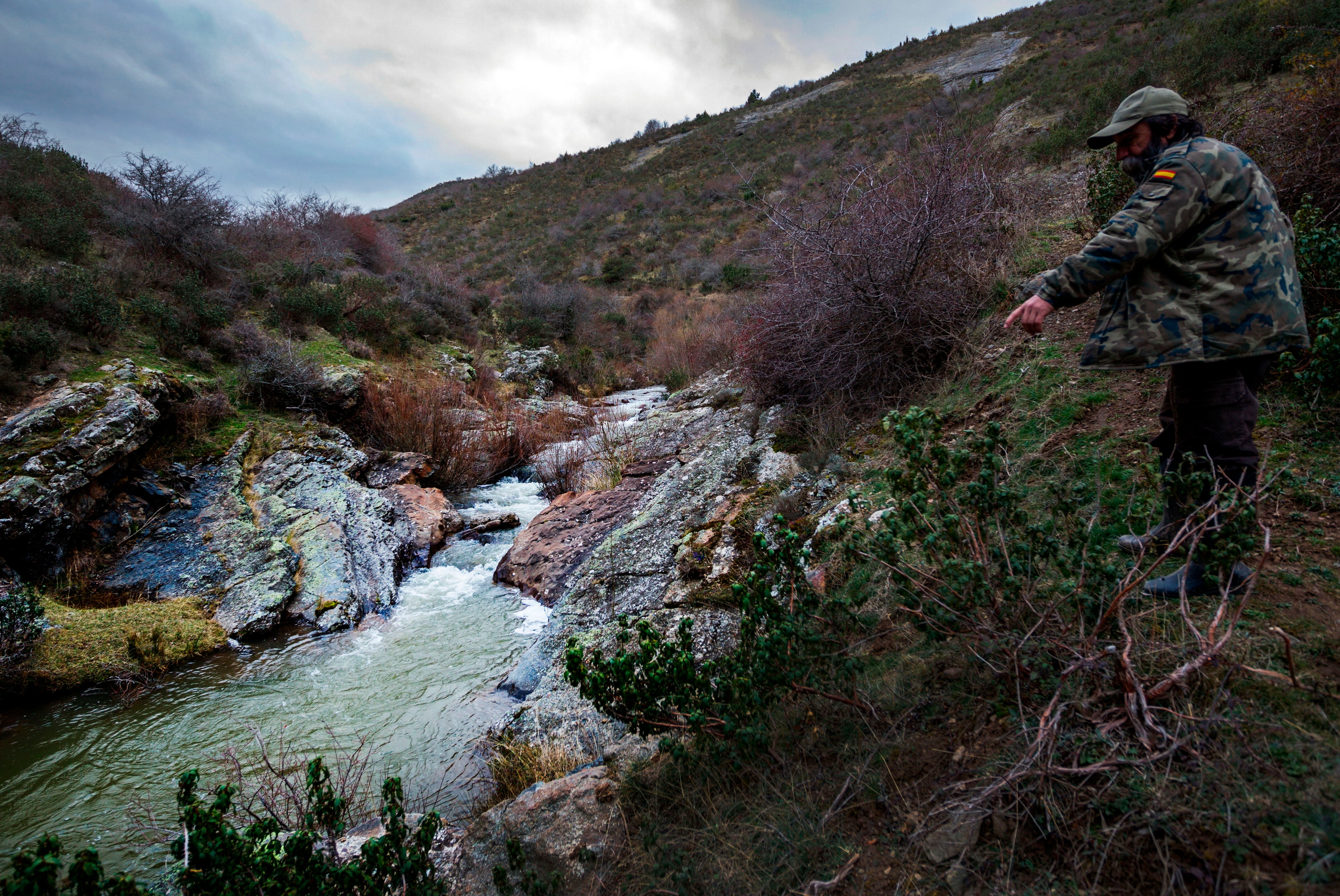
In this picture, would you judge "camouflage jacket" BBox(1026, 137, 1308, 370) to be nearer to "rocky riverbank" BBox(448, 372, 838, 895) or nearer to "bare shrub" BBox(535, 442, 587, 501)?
"rocky riverbank" BBox(448, 372, 838, 895)

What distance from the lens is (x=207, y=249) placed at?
9523 mm

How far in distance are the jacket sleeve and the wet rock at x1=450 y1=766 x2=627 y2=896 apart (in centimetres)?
244

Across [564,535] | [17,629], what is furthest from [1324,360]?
[17,629]

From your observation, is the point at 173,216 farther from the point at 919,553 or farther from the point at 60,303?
the point at 919,553

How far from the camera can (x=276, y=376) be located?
24.4 feet

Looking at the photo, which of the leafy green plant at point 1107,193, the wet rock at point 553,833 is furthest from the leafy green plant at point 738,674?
the leafy green plant at point 1107,193

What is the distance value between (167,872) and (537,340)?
1298cm

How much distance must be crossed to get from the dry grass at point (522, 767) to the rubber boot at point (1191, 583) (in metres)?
2.55

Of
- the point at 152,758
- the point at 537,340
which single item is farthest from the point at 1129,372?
the point at 537,340

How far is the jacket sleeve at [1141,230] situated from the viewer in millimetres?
1849

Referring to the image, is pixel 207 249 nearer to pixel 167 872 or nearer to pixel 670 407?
pixel 670 407

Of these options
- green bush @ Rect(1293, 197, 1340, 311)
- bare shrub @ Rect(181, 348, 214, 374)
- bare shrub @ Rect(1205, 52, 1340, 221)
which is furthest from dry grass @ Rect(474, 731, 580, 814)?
bare shrub @ Rect(181, 348, 214, 374)

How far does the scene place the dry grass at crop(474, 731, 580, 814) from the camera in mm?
2746

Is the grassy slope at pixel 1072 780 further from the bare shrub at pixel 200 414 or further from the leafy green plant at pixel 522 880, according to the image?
the bare shrub at pixel 200 414
